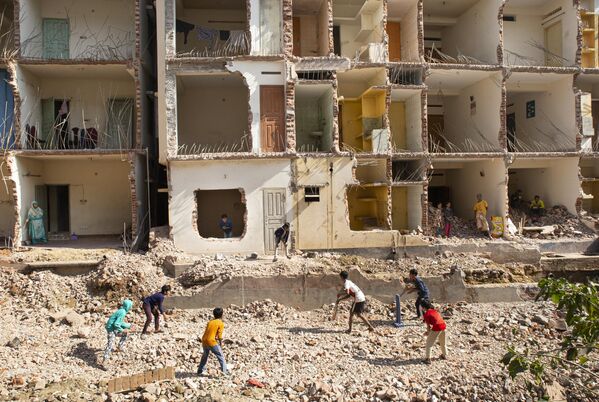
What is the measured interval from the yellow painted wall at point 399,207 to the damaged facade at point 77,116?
998 centimetres

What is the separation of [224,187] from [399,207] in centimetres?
750

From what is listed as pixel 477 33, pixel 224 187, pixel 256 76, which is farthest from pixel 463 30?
pixel 224 187

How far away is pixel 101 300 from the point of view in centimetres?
1295

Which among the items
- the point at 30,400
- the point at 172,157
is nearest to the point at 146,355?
the point at 30,400

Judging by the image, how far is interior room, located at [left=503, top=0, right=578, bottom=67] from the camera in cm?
1970

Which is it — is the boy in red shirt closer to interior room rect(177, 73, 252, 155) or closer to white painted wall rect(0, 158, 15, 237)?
interior room rect(177, 73, 252, 155)

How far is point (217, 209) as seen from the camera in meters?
19.5

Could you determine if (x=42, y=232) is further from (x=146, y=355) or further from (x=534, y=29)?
(x=534, y=29)

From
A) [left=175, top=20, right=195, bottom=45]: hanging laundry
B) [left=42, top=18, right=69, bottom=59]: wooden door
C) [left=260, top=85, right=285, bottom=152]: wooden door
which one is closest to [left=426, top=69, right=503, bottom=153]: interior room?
[left=260, top=85, right=285, bottom=152]: wooden door

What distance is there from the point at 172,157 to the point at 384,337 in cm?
939

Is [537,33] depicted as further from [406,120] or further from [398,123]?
[398,123]

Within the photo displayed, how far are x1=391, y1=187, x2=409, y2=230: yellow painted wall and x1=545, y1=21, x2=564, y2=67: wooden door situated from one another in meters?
9.02

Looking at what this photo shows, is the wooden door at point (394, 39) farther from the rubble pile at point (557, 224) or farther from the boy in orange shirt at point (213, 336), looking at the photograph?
the boy in orange shirt at point (213, 336)

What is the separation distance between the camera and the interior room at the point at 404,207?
1827cm
